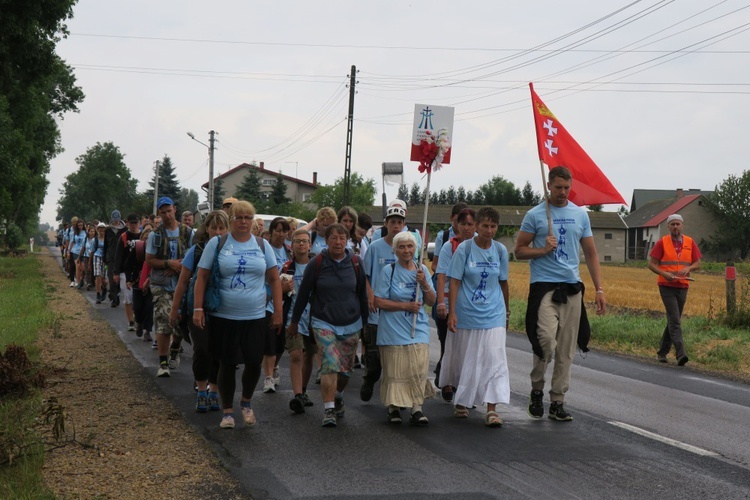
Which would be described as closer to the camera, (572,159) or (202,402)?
(202,402)

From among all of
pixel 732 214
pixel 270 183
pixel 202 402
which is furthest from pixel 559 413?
pixel 270 183

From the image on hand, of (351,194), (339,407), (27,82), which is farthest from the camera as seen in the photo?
(351,194)

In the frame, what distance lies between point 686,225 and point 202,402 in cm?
9118

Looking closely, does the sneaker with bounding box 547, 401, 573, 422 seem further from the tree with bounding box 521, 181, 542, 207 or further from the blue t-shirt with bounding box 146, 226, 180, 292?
the tree with bounding box 521, 181, 542, 207

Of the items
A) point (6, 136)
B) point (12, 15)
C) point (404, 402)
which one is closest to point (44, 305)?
point (12, 15)

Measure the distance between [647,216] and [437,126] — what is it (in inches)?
3799

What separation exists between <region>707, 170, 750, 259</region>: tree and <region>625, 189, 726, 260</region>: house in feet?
3.12

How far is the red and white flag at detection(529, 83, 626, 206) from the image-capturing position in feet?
28.6

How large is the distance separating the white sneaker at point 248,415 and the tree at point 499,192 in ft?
457

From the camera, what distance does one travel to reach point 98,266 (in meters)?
21.9

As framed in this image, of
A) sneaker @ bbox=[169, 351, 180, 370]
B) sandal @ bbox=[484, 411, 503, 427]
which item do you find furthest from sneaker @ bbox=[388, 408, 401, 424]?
sneaker @ bbox=[169, 351, 180, 370]

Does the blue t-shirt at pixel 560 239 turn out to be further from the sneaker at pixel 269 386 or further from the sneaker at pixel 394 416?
the sneaker at pixel 269 386

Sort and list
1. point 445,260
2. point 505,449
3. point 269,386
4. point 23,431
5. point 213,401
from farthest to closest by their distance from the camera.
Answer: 1. point 269,386
2. point 445,260
3. point 213,401
4. point 505,449
5. point 23,431

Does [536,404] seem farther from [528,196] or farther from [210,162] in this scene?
[528,196]
